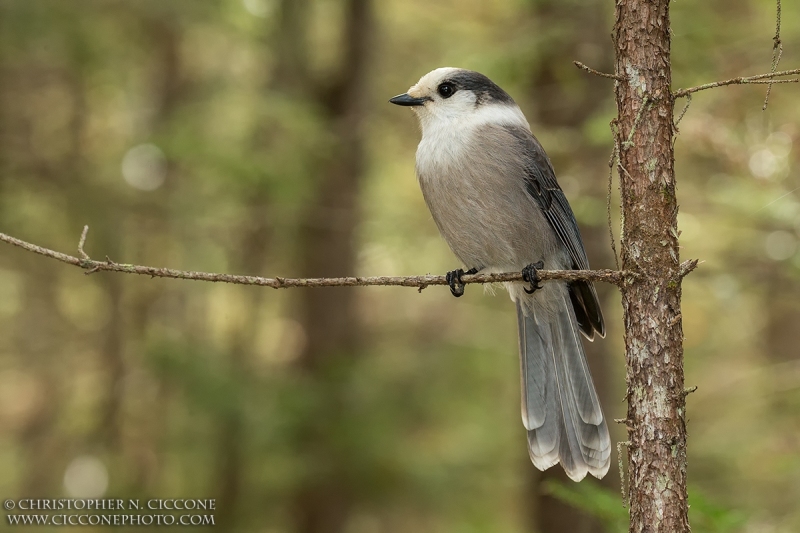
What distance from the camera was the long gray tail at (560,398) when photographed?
2758mm

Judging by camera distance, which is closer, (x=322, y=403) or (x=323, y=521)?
(x=322, y=403)

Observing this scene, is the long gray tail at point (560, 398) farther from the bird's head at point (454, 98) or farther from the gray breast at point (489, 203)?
the bird's head at point (454, 98)

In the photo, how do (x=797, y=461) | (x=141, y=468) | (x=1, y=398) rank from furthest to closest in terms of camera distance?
(x=1, y=398), (x=141, y=468), (x=797, y=461)

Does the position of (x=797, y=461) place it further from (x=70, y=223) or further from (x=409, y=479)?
(x=70, y=223)

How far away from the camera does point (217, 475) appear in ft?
Result: 24.2

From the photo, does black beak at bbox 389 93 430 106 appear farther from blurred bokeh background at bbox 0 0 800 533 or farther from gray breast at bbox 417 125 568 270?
blurred bokeh background at bbox 0 0 800 533

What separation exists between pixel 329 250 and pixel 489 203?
414 cm

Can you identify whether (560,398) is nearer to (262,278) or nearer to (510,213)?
(510,213)

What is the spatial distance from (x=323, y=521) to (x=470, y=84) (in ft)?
15.5

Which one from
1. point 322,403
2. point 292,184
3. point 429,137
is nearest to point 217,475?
point 322,403

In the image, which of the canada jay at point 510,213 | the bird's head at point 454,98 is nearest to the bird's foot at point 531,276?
the canada jay at point 510,213

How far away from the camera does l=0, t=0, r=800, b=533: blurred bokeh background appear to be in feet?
16.0
